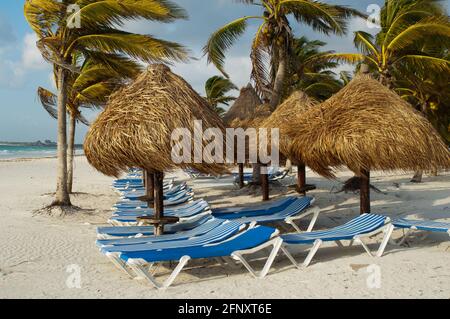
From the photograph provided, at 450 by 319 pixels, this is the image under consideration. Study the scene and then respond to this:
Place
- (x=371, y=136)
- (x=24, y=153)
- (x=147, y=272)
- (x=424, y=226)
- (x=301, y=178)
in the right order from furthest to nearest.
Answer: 1. (x=24, y=153)
2. (x=301, y=178)
3. (x=371, y=136)
4. (x=424, y=226)
5. (x=147, y=272)

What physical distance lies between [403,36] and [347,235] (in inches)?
302

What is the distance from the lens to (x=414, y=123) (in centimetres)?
650

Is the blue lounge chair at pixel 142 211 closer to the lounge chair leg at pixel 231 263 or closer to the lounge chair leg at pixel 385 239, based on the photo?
the lounge chair leg at pixel 231 263

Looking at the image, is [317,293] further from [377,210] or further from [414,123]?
[377,210]

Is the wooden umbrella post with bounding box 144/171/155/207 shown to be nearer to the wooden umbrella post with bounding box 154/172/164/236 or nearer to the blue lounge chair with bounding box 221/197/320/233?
the blue lounge chair with bounding box 221/197/320/233

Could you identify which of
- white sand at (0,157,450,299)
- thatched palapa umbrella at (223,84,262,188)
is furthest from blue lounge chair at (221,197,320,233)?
thatched palapa umbrella at (223,84,262,188)

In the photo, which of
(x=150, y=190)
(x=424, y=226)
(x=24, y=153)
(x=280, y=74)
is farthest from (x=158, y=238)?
(x=24, y=153)

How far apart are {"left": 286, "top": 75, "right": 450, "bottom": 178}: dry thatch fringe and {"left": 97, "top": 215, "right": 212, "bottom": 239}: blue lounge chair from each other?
2.07 meters

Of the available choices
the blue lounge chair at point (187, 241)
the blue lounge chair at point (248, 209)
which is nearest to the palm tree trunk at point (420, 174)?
the blue lounge chair at point (248, 209)

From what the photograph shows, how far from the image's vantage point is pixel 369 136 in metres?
6.47

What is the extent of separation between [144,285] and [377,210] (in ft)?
20.3

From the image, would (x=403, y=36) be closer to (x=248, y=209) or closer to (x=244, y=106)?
(x=244, y=106)

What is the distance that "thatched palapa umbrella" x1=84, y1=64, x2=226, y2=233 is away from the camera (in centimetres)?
573
